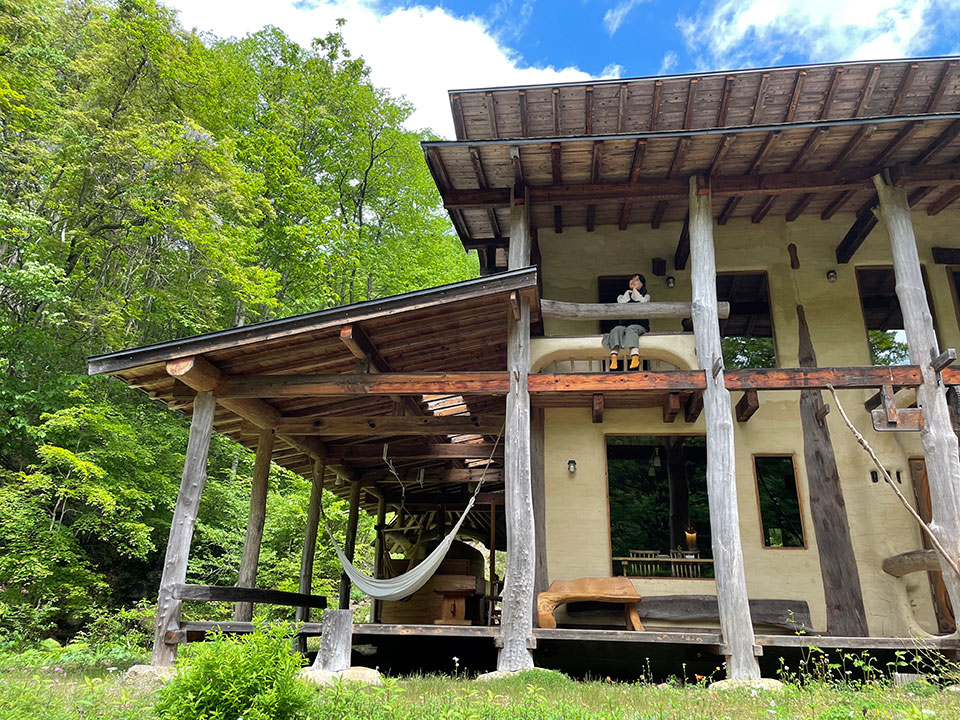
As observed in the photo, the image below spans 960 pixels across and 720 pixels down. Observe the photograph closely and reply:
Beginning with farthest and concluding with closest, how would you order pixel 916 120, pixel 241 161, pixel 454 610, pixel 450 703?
pixel 241 161 < pixel 454 610 < pixel 916 120 < pixel 450 703

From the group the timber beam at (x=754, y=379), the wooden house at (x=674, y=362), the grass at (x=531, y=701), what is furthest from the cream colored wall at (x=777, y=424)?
the grass at (x=531, y=701)

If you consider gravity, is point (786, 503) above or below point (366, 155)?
below

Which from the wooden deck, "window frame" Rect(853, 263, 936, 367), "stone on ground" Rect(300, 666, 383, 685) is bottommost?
"stone on ground" Rect(300, 666, 383, 685)

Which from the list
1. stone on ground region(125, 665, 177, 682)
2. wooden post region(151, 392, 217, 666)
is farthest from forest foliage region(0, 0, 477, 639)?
stone on ground region(125, 665, 177, 682)

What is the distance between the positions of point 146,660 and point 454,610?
14.0 ft

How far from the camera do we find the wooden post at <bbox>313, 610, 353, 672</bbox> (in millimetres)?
6215

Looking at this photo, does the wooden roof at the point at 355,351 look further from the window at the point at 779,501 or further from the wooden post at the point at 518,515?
the window at the point at 779,501

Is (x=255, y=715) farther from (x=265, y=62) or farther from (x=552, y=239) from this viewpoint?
(x=265, y=62)

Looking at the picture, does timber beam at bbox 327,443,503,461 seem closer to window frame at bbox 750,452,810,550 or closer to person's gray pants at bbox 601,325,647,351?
person's gray pants at bbox 601,325,647,351

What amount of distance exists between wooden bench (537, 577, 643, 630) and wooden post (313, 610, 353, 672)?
8.24 feet

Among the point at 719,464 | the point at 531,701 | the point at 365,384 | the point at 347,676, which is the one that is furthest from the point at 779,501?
the point at 347,676

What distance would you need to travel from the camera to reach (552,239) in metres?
11.2

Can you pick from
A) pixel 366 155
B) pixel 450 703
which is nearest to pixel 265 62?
pixel 366 155

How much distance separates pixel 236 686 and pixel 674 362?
6.52 metres
